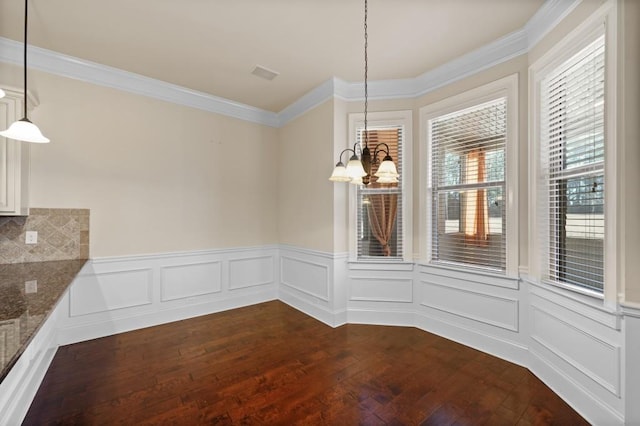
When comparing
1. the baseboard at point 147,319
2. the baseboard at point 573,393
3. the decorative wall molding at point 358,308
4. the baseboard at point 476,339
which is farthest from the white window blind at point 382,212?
the baseboard at point 147,319

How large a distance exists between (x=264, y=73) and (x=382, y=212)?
2.27 meters

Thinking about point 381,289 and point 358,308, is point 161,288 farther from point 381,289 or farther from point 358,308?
point 381,289

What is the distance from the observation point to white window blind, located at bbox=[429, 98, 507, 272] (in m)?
2.94

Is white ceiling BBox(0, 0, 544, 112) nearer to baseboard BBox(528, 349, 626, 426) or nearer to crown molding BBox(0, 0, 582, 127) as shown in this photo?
crown molding BBox(0, 0, 582, 127)

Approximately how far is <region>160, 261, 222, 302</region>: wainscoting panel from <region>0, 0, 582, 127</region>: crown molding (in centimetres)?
Answer: 225

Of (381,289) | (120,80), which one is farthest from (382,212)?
(120,80)

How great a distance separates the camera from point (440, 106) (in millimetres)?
3355

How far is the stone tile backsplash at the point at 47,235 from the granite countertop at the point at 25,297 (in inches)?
4.0

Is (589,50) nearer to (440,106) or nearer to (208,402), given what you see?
(440,106)

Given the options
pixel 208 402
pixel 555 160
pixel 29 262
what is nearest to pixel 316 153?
pixel 555 160

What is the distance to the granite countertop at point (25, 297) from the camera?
3.61 feet

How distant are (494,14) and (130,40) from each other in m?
3.38

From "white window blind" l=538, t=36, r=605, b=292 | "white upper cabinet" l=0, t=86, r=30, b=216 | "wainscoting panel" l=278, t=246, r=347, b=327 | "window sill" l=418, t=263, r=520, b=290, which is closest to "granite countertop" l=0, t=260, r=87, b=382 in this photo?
"white upper cabinet" l=0, t=86, r=30, b=216

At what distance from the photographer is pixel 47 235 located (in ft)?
9.89
